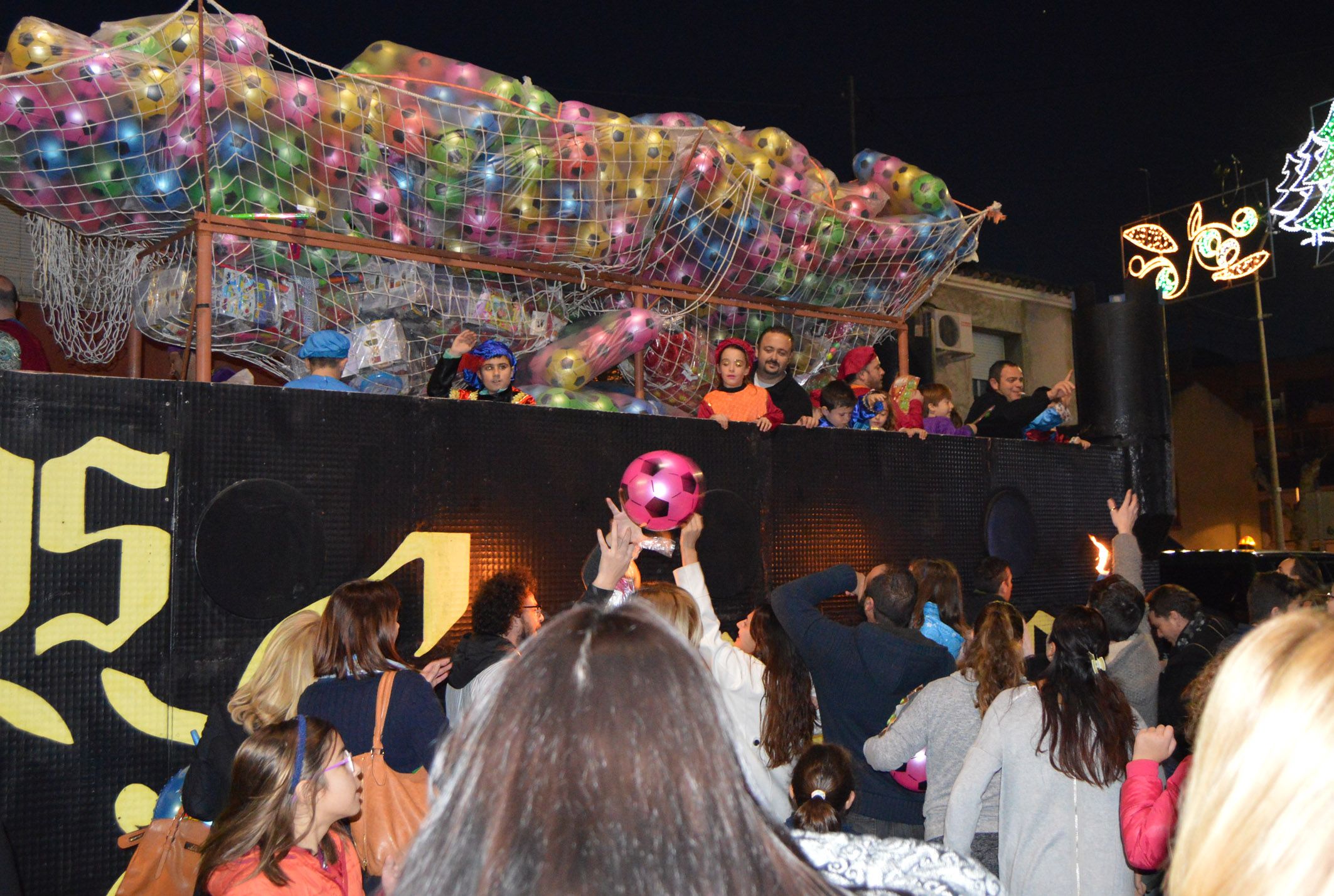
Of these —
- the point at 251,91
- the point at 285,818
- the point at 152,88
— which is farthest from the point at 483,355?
the point at 285,818

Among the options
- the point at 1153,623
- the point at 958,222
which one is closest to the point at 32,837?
the point at 1153,623

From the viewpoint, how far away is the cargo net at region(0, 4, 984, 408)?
4645 mm

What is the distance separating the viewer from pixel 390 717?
336cm

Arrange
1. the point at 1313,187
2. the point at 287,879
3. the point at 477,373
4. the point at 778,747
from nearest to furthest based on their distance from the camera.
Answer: the point at 287,879 → the point at 778,747 → the point at 477,373 → the point at 1313,187

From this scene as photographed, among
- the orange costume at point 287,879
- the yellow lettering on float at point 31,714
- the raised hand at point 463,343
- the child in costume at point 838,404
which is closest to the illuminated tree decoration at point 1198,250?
the child in costume at point 838,404

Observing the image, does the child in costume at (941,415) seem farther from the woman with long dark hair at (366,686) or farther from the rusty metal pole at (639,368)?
the woman with long dark hair at (366,686)

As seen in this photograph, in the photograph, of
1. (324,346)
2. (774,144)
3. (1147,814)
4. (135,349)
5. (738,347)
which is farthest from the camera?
(774,144)

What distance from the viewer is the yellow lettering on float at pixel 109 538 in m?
4.09

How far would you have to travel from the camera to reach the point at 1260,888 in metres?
1.15

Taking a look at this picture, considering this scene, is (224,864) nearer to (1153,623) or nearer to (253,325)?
(253,325)

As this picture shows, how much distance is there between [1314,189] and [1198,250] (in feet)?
11.1

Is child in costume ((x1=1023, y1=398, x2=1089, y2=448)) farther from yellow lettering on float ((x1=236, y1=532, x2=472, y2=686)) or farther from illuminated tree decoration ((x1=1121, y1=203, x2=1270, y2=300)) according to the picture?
illuminated tree decoration ((x1=1121, y1=203, x2=1270, y2=300))

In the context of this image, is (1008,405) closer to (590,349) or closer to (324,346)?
(590,349)

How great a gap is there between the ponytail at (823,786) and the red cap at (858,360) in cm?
389
